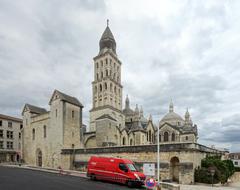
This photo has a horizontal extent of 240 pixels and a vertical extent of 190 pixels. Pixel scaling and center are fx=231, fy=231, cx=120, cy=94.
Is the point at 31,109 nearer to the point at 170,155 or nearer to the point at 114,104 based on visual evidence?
the point at 114,104

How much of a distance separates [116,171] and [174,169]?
8.02 metres

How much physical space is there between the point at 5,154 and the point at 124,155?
36190 millimetres

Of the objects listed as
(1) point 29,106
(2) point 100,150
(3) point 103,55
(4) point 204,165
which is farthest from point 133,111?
(4) point 204,165

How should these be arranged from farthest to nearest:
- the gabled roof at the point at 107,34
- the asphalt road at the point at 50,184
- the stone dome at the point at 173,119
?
the stone dome at the point at 173,119 → the gabled roof at the point at 107,34 → the asphalt road at the point at 50,184

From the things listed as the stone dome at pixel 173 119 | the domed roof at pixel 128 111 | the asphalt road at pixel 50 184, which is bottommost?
the asphalt road at pixel 50 184

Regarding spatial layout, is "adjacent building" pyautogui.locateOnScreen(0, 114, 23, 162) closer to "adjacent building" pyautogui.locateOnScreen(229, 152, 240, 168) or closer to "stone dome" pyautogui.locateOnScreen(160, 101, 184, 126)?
"stone dome" pyautogui.locateOnScreen(160, 101, 184, 126)

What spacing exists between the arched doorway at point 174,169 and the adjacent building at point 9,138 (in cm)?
3870

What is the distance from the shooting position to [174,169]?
2262 cm

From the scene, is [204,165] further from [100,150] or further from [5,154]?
[5,154]

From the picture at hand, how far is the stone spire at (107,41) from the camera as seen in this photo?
58525 mm

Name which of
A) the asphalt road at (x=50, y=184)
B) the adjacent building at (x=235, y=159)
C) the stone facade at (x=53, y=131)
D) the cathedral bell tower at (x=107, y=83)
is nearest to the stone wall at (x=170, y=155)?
the asphalt road at (x=50, y=184)

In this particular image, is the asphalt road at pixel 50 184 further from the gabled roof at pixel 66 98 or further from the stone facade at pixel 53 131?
the gabled roof at pixel 66 98

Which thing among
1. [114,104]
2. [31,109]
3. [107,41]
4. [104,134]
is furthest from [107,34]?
[31,109]

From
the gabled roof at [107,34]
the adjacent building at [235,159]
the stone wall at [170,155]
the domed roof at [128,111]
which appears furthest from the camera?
the adjacent building at [235,159]
